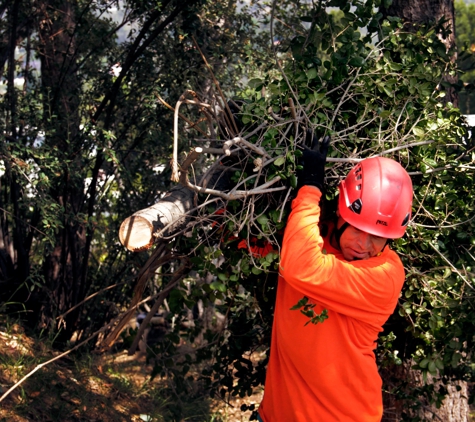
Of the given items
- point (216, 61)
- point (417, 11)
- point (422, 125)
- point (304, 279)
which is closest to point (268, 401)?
point (304, 279)

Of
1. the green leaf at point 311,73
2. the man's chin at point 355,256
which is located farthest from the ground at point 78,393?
the green leaf at point 311,73

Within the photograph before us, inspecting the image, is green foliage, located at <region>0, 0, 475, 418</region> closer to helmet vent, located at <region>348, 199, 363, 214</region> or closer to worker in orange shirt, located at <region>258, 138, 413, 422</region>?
worker in orange shirt, located at <region>258, 138, 413, 422</region>

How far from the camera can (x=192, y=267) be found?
152 inches

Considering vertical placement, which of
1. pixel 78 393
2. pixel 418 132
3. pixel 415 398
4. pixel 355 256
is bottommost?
pixel 78 393

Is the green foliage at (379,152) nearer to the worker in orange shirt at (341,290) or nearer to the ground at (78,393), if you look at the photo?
the worker in orange shirt at (341,290)

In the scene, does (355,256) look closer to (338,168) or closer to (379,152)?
(338,168)

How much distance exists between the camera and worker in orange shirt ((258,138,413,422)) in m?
3.25

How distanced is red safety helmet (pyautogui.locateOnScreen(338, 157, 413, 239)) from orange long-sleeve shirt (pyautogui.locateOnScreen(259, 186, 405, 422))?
0.17m

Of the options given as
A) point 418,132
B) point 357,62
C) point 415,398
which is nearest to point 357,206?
point 418,132

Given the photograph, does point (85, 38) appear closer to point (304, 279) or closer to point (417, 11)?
point (417, 11)

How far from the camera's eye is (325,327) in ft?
11.1

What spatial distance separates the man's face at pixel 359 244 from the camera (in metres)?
3.44

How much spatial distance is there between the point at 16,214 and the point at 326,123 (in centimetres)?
332

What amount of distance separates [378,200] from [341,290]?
50 cm
